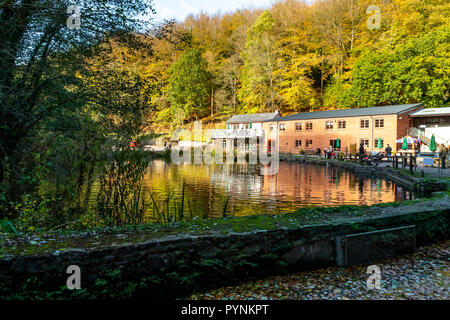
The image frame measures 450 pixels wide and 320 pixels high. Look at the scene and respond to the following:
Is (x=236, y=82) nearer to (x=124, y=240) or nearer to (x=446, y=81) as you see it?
(x=446, y=81)

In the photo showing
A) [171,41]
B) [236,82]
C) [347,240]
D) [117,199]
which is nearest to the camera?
[347,240]

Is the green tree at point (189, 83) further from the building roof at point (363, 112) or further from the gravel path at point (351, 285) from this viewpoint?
the gravel path at point (351, 285)

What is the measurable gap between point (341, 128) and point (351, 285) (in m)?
37.2

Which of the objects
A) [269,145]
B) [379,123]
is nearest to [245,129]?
[269,145]

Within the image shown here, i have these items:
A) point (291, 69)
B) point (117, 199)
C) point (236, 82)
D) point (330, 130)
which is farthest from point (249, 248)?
point (236, 82)

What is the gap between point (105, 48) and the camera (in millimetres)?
7023

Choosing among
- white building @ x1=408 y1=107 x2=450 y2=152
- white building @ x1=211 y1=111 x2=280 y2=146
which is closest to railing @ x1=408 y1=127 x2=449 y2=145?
white building @ x1=408 y1=107 x2=450 y2=152

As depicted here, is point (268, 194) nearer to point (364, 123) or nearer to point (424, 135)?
point (364, 123)

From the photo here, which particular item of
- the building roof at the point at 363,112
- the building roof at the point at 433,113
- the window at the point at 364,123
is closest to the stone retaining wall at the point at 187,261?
the building roof at the point at 363,112

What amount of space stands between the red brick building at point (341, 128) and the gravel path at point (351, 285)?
33.0 meters

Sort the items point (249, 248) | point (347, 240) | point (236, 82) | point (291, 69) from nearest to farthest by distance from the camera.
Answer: point (249, 248)
point (347, 240)
point (291, 69)
point (236, 82)

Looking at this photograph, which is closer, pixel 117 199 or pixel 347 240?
Result: pixel 347 240

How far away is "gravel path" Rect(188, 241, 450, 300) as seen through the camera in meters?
3.45
